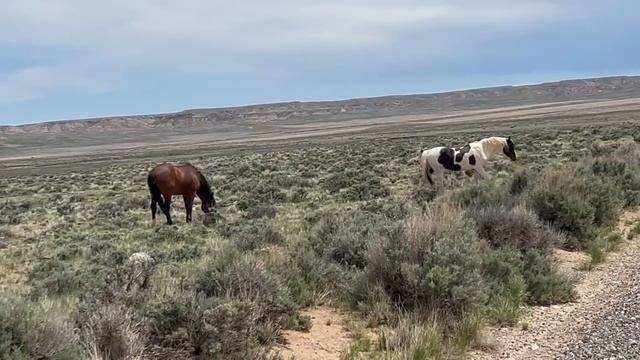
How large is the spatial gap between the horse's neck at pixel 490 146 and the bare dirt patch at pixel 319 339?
13423 mm

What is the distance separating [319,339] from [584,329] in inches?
104

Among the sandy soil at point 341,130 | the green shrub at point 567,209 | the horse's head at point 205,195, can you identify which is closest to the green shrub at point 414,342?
the green shrub at point 567,209

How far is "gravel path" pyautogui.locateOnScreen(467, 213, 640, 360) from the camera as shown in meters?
5.80

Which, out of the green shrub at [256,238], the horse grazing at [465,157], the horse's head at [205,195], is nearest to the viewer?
the green shrub at [256,238]

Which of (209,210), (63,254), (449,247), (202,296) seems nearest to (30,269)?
(63,254)

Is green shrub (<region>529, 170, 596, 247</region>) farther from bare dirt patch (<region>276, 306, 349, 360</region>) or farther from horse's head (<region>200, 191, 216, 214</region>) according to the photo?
horse's head (<region>200, 191, 216, 214</region>)

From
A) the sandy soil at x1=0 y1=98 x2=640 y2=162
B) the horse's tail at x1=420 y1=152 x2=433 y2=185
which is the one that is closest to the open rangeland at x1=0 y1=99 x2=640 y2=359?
the horse's tail at x1=420 y1=152 x2=433 y2=185

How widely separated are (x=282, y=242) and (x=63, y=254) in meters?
4.87

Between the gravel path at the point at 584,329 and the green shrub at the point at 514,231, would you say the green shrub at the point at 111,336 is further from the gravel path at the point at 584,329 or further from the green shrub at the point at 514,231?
the green shrub at the point at 514,231

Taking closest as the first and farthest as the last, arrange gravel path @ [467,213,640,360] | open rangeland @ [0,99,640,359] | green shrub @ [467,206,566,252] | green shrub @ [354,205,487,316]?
open rangeland @ [0,99,640,359]
gravel path @ [467,213,640,360]
green shrub @ [354,205,487,316]
green shrub @ [467,206,566,252]

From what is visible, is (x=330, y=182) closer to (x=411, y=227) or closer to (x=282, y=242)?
(x=282, y=242)

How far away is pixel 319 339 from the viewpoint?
6332 millimetres

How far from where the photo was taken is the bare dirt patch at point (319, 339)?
19.3ft

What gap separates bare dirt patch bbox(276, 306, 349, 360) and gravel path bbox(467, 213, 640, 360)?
1.27 meters
